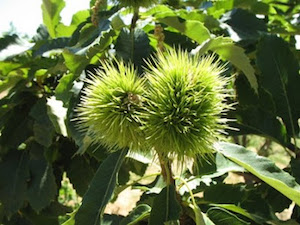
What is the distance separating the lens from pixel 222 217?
105cm

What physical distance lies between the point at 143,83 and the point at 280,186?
0.37 meters

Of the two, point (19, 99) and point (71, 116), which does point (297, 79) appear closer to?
point (71, 116)

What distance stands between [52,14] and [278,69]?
2.84ft

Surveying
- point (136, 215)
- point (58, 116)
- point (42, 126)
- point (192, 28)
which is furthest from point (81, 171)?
point (192, 28)

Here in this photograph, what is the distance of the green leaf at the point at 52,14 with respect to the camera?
1.63 metres

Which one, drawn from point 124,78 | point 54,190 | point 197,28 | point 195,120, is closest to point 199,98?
point 195,120

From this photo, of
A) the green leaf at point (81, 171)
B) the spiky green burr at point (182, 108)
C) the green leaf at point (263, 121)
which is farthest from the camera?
the green leaf at point (81, 171)

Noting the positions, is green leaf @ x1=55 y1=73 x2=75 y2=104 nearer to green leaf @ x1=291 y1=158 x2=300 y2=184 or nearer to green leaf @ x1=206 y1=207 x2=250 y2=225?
green leaf @ x1=206 y1=207 x2=250 y2=225

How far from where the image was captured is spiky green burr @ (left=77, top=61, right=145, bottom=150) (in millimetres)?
956

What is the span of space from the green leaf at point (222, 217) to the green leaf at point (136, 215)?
157 millimetres

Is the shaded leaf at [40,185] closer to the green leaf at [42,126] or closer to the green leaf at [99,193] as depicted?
the green leaf at [42,126]

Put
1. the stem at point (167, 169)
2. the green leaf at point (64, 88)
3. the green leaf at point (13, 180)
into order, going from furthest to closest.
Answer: the green leaf at point (13, 180) < the green leaf at point (64, 88) < the stem at point (167, 169)

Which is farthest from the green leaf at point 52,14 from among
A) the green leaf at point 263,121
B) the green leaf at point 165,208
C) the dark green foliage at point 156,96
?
the green leaf at point 165,208

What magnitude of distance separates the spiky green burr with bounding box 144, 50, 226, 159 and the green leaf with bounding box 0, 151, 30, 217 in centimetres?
71
